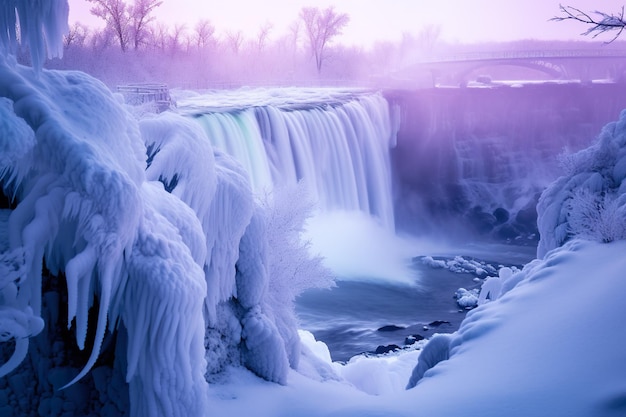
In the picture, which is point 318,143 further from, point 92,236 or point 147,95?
point 92,236

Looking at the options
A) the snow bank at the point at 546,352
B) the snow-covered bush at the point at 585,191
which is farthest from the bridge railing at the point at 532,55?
the snow bank at the point at 546,352

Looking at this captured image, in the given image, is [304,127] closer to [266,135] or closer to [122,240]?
[266,135]

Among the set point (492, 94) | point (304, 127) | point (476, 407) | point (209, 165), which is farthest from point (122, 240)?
point (492, 94)

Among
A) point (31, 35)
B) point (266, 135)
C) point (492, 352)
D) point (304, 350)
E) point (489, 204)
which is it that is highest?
point (31, 35)

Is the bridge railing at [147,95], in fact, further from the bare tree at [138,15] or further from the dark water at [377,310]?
the bare tree at [138,15]

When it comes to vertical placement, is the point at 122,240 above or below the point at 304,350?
above

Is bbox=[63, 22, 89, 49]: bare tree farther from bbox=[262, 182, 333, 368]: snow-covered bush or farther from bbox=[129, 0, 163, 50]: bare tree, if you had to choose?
bbox=[262, 182, 333, 368]: snow-covered bush

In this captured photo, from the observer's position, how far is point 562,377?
4715mm

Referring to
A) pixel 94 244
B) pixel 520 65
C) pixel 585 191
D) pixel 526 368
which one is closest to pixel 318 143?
pixel 585 191

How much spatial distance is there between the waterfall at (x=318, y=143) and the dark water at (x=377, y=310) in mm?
3677

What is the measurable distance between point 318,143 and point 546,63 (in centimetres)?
2687

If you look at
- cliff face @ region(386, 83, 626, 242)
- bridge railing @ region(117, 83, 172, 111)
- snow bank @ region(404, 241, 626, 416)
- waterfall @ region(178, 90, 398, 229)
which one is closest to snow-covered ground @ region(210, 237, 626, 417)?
snow bank @ region(404, 241, 626, 416)

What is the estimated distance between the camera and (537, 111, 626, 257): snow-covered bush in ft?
29.3

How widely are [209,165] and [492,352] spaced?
3306mm
